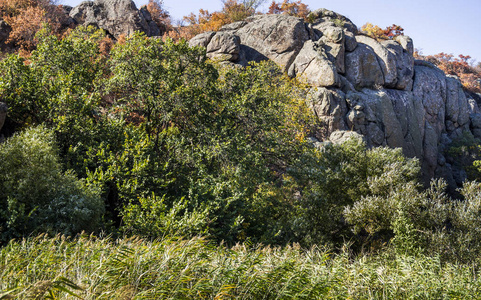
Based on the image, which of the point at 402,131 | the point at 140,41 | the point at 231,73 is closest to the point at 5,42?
the point at 140,41

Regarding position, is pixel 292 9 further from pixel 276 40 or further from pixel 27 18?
pixel 27 18

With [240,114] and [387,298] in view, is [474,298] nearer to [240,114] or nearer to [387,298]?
[387,298]

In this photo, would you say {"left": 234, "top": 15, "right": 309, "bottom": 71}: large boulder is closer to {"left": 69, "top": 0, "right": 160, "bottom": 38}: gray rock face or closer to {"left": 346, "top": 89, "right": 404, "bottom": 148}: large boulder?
{"left": 346, "top": 89, "right": 404, "bottom": 148}: large boulder

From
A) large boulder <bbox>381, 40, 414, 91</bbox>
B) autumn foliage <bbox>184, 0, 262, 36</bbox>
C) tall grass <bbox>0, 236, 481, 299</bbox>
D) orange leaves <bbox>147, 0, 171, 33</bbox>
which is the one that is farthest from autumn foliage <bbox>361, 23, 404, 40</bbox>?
tall grass <bbox>0, 236, 481, 299</bbox>

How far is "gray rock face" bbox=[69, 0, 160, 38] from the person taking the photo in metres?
36.5

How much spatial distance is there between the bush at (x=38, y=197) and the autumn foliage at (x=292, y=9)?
38.5 meters

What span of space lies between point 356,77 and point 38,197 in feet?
107

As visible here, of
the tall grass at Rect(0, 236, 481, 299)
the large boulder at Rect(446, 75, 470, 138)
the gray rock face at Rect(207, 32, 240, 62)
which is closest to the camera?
the tall grass at Rect(0, 236, 481, 299)

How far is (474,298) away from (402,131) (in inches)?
1176

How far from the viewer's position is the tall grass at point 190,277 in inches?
204

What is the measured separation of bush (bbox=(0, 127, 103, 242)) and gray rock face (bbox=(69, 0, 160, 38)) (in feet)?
95.7

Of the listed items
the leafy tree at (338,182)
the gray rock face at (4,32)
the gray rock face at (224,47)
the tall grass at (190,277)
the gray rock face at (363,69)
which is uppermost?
the gray rock face at (4,32)

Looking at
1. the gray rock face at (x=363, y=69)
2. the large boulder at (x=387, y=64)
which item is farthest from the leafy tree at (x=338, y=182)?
the large boulder at (x=387, y=64)

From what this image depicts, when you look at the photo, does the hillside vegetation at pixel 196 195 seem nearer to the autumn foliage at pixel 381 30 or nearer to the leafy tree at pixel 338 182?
the leafy tree at pixel 338 182
